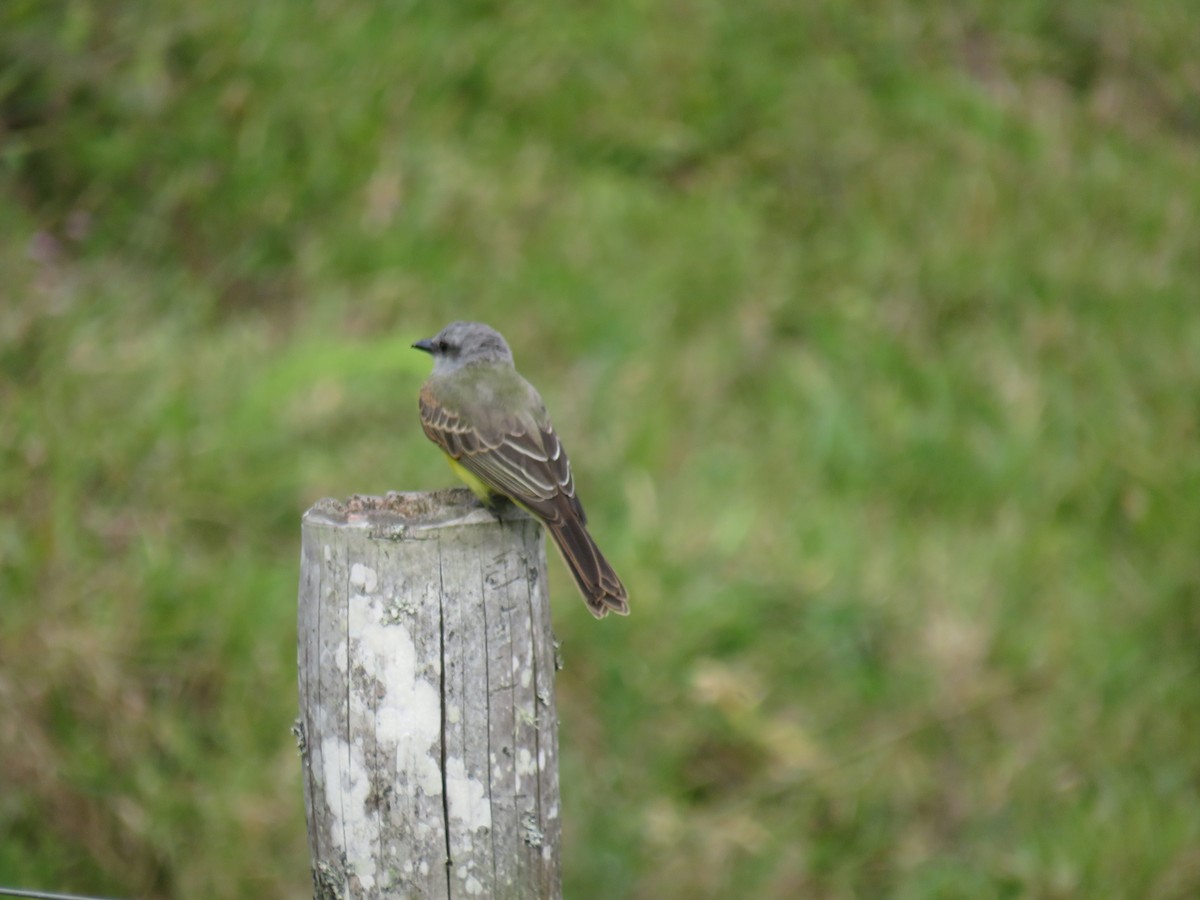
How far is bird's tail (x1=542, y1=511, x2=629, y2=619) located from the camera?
3945 mm

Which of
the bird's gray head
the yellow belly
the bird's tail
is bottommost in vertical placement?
the bird's tail

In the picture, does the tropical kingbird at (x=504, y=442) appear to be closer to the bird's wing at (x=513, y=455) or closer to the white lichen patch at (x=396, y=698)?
the bird's wing at (x=513, y=455)

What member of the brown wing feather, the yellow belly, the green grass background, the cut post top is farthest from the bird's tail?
the green grass background

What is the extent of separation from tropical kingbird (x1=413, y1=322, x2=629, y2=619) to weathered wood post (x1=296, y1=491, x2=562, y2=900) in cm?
94

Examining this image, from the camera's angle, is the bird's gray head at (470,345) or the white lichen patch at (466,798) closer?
the white lichen patch at (466,798)

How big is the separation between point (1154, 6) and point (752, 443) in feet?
20.3

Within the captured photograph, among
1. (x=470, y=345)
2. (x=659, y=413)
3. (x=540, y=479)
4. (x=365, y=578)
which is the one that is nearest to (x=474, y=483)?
(x=540, y=479)

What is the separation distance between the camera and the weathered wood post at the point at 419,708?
110 inches

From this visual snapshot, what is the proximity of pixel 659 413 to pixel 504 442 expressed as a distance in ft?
11.0

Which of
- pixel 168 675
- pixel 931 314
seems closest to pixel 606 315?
pixel 931 314

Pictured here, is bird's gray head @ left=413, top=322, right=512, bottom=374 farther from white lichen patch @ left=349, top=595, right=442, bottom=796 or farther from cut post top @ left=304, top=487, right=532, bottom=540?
white lichen patch @ left=349, top=595, right=442, bottom=796

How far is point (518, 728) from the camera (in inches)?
114

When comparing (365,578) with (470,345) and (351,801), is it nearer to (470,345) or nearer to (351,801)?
(351,801)

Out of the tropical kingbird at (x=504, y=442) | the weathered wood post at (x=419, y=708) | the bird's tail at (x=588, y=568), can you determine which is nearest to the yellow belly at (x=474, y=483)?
the tropical kingbird at (x=504, y=442)
